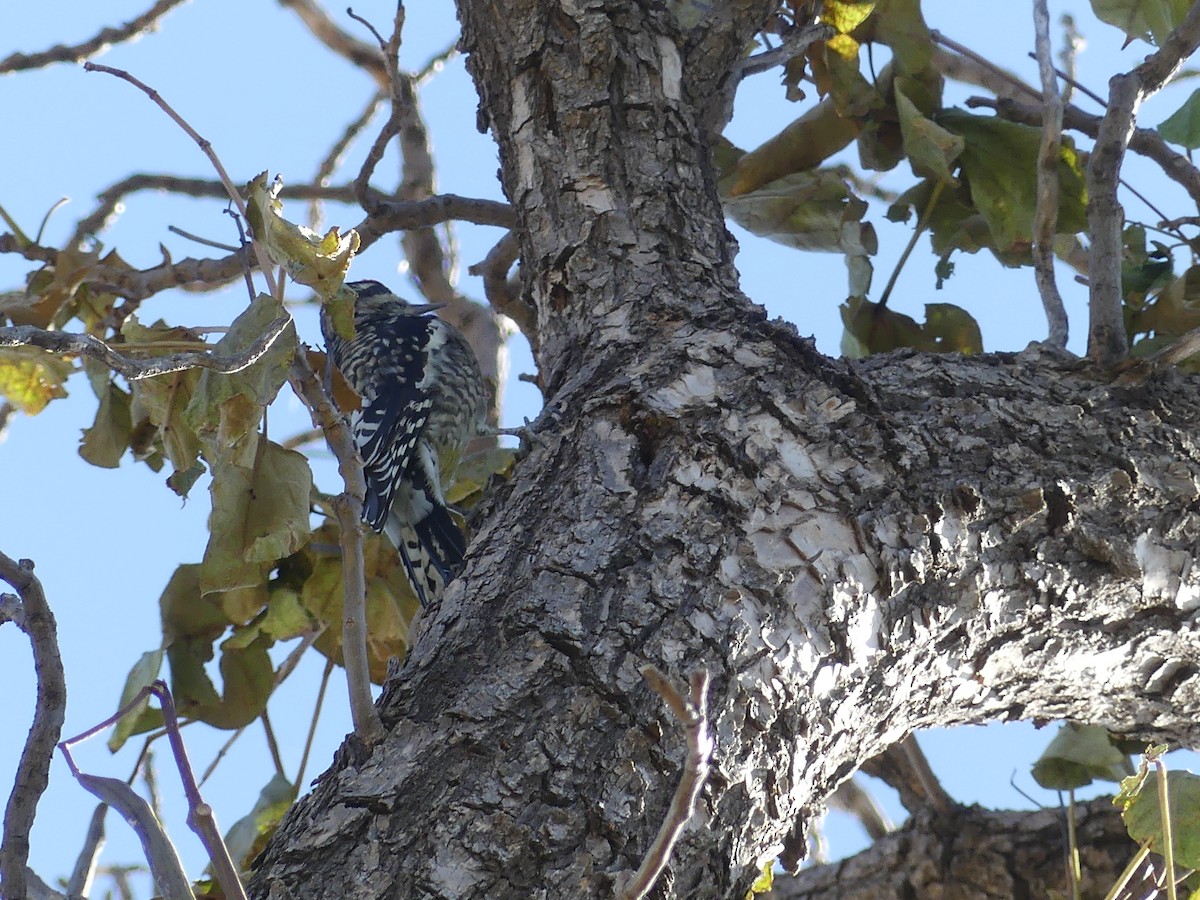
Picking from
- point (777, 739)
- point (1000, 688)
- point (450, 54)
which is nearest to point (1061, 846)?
point (1000, 688)

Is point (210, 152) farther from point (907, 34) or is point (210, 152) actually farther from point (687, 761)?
point (907, 34)

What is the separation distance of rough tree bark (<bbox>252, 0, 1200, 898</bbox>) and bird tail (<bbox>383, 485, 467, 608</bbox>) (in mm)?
827

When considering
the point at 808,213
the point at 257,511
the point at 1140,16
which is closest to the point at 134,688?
the point at 257,511

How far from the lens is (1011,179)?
2434 mm

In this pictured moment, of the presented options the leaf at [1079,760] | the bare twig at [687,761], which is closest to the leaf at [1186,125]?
the leaf at [1079,760]

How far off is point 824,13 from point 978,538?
1.35 m

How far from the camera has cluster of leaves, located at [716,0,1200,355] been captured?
240cm

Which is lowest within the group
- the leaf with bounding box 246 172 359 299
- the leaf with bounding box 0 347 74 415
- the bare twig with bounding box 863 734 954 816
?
the bare twig with bounding box 863 734 954 816

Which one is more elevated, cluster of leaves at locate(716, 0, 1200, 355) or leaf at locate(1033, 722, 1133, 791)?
cluster of leaves at locate(716, 0, 1200, 355)

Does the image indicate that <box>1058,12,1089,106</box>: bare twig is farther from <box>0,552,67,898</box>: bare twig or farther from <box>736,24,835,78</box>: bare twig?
<box>0,552,67,898</box>: bare twig

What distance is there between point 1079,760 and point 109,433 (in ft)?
6.59

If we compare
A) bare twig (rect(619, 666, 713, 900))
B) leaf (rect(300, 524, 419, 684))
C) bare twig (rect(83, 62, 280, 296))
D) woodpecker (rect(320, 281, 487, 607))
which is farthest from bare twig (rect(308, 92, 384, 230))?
bare twig (rect(619, 666, 713, 900))

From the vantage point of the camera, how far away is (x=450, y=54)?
3426 mm

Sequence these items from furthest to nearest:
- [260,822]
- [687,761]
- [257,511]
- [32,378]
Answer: [260,822] → [32,378] → [257,511] → [687,761]
